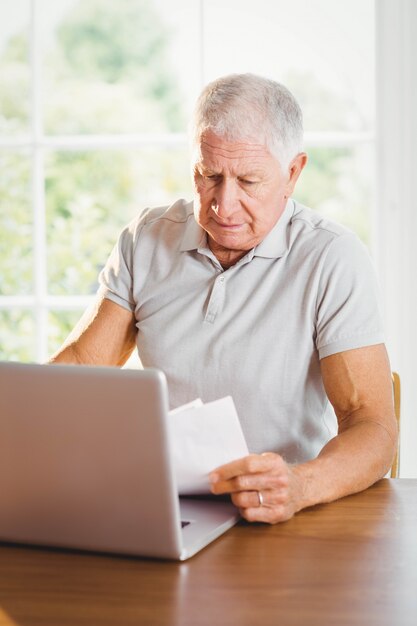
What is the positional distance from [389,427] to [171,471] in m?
0.68

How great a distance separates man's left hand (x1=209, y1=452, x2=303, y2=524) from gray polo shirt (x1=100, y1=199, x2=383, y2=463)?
48cm

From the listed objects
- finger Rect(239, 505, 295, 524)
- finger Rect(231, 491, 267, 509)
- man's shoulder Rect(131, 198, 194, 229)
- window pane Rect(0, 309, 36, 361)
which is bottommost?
window pane Rect(0, 309, 36, 361)

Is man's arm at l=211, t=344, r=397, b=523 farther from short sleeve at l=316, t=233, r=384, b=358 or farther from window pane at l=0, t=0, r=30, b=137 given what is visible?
window pane at l=0, t=0, r=30, b=137

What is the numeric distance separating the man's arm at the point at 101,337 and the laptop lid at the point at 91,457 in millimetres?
818

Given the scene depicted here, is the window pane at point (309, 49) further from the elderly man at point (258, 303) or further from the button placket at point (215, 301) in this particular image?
the button placket at point (215, 301)

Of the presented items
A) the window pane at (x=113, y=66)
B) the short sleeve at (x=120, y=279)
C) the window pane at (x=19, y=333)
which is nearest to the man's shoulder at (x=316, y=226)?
the short sleeve at (x=120, y=279)

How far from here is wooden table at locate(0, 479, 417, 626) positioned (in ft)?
3.53

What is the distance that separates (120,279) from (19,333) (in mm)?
1398

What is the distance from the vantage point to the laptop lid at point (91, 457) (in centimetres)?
116

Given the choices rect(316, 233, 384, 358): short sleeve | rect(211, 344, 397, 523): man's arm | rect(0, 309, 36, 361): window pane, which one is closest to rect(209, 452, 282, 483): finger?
rect(211, 344, 397, 523): man's arm

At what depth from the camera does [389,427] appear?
1.74m

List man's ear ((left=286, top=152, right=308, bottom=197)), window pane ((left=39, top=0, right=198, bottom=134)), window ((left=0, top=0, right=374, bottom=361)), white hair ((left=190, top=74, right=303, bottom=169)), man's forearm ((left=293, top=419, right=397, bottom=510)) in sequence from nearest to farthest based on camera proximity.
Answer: man's forearm ((left=293, top=419, right=397, bottom=510))
white hair ((left=190, top=74, right=303, bottom=169))
man's ear ((left=286, top=152, right=308, bottom=197))
window ((left=0, top=0, right=374, bottom=361))
window pane ((left=39, top=0, right=198, bottom=134))

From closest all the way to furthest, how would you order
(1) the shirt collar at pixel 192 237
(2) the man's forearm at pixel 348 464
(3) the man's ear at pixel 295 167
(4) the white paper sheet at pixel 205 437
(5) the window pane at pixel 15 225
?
1. (4) the white paper sheet at pixel 205 437
2. (2) the man's forearm at pixel 348 464
3. (3) the man's ear at pixel 295 167
4. (1) the shirt collar at pixel 192 237
5. (5) the window pane at pixel 15 225

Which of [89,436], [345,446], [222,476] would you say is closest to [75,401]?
[89,436]
